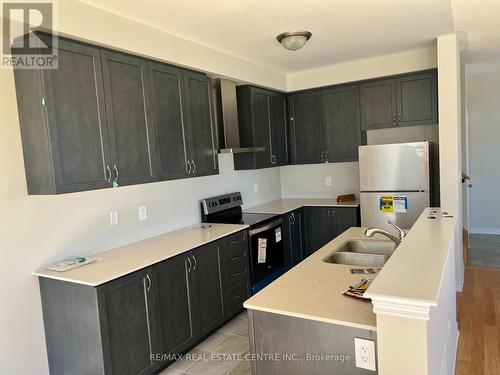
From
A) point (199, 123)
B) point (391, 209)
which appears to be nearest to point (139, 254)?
point (199, 123)

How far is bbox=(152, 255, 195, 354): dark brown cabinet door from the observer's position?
2602mm

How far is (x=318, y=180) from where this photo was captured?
518cm

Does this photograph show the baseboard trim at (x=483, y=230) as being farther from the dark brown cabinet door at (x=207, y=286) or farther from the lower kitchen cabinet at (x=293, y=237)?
the dark brown cabinet door at (x=207, y=286)

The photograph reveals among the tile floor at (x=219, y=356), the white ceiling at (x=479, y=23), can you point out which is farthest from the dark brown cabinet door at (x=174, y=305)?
the white ceiling at (x=479, y=23)

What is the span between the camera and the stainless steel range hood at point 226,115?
3834mm

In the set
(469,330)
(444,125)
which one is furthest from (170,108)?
(469,330)

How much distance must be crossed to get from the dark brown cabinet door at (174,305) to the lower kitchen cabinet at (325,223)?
2191 mm

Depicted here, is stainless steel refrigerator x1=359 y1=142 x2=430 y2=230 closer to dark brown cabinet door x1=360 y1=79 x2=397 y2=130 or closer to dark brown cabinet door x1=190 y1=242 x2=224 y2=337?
dark brown cabinet door x1=360 y1=79 x2=397 y2=130

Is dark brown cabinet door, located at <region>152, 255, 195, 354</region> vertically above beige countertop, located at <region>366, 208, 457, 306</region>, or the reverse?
beige countertop, located at <region>366, 208, 457, 306</region>

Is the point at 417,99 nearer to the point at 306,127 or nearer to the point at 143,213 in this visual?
the point at 306,127

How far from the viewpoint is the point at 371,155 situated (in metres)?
4.11

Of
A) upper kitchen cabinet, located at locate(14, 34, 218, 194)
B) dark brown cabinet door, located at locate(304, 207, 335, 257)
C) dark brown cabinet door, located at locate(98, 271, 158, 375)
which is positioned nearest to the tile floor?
dark brown cabinet door, located at locate(98, 271, 158, 375)

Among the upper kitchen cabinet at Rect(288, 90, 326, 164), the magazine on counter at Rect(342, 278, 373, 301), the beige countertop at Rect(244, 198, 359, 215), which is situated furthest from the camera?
the upper kitchen cabinet at Rect(288, 90, 326, 164)

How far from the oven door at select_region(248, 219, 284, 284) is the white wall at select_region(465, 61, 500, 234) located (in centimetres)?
390
